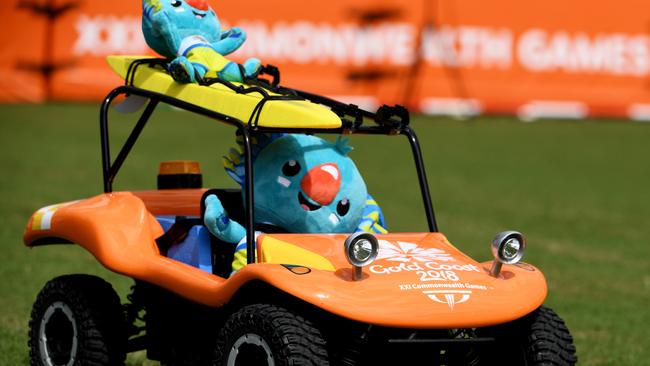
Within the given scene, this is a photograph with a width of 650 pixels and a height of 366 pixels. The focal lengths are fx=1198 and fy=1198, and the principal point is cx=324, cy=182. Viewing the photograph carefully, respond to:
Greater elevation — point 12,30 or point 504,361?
point 12,30

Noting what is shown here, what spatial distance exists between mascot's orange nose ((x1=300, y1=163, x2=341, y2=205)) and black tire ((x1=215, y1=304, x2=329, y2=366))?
923mm

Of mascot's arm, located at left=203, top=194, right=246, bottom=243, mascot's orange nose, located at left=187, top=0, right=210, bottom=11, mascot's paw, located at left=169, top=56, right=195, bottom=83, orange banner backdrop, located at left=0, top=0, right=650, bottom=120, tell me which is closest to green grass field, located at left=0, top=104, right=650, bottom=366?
orange banner backdrop, located at left=0, top=0, right=650, bottom=120

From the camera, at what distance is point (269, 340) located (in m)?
4.37

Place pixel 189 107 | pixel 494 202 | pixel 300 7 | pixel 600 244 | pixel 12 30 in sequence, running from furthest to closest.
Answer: pixel 300 7 → pixel 12 30 → pixel 494 202 → pixel 600 244 → pixel 189 107

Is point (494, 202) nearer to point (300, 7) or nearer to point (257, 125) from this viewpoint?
point (300, 7)

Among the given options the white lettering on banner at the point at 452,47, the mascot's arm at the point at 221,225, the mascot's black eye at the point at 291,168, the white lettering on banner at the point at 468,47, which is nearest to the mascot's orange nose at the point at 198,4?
the mascot's black eye at the point at 291,168

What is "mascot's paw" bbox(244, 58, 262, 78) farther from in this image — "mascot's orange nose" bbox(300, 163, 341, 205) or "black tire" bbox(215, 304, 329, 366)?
"black tire" bbox(215, 304, 329, 366)

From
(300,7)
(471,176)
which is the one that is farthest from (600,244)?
(300,7)

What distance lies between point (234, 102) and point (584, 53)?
19556 mm

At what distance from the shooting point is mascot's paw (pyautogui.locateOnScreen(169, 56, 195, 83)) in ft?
17.8

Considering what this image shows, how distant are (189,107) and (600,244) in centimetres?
759

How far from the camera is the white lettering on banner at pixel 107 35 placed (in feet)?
66.7

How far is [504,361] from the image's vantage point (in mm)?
4863

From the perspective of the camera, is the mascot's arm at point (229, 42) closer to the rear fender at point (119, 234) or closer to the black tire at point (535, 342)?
the rear fender at point (119, 234)
